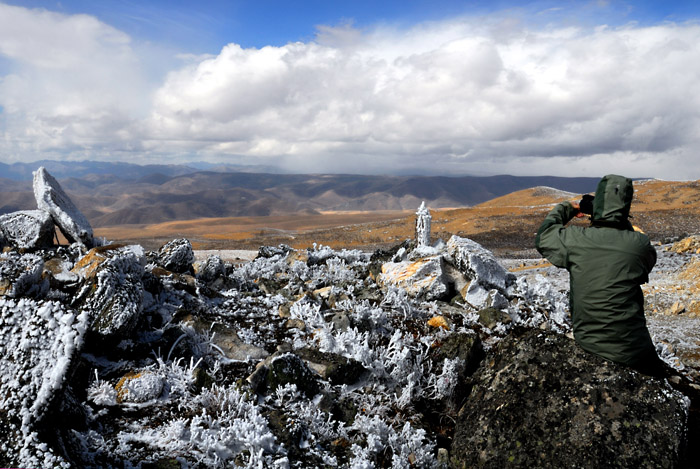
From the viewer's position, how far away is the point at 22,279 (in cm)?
581

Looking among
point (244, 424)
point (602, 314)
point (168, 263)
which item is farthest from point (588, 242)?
point (168, 263)

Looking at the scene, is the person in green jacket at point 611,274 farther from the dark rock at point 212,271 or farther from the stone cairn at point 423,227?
the dark rock at point 212,271

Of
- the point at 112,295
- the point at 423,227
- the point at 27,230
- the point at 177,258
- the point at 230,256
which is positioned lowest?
the point at 230,256

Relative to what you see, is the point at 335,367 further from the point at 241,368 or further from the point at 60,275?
the point at 60,275

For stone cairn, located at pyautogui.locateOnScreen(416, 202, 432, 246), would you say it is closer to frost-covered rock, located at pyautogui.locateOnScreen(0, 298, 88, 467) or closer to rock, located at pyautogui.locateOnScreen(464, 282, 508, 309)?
rock, located at pyautogui.locateOnScreen(464, 282, 508, 309)

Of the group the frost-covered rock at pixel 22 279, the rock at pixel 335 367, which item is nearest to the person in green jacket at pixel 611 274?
the rock at pixel 335 367

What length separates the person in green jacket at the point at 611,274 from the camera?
354cm

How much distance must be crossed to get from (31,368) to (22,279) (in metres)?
3.44

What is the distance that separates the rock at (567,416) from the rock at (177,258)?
7933 mm

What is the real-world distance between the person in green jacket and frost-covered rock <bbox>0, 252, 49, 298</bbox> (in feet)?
22.1

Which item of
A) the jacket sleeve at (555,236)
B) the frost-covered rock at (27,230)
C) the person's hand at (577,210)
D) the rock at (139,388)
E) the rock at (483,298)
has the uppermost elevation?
the person's hand at (577,210)

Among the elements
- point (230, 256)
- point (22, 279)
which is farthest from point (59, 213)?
point (230, 256)

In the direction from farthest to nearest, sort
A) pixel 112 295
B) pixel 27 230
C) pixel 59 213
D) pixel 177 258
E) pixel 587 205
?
pixel 177 258 → pixel 59 213 → pixel 27 230 → pixel 112 295 → pixel 587 205

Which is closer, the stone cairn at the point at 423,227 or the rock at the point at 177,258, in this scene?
the rock at the point at 177,258
